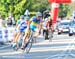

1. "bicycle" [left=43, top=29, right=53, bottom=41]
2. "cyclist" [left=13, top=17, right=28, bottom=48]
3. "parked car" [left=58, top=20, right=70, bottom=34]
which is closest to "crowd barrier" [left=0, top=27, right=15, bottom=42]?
"bicycle" [left=43, top=29, right=53, bottom=41]

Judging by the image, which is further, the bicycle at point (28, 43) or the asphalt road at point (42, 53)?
the bicycle at point (28, 43)

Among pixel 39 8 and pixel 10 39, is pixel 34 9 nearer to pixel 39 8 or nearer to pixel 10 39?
pixel 39 8

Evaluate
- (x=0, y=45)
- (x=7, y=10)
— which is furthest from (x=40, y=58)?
(x=7, y=10)

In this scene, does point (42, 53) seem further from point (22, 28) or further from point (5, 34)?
point (5, 34)

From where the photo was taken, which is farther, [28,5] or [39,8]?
[39,8]

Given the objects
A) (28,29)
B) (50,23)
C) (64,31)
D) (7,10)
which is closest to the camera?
(28,29)

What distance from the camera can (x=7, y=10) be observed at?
73.4 m

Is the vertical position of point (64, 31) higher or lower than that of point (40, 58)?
lower

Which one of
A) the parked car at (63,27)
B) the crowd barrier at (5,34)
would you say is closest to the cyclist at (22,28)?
the crowd barrier at (5,34)

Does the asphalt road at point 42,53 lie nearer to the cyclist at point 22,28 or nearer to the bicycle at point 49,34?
the cyclist at point 22,28

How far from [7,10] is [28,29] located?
169 feet

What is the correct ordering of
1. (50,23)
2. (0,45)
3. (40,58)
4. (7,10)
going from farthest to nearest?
1. (7,10)
2. (50,23)
3. (0,45)
4. (40,58)

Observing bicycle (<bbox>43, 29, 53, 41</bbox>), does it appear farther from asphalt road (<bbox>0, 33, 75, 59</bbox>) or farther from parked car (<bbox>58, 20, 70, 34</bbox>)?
parked car (<bbox>58, 20, 70, 34</bbox>)

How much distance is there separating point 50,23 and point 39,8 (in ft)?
207
